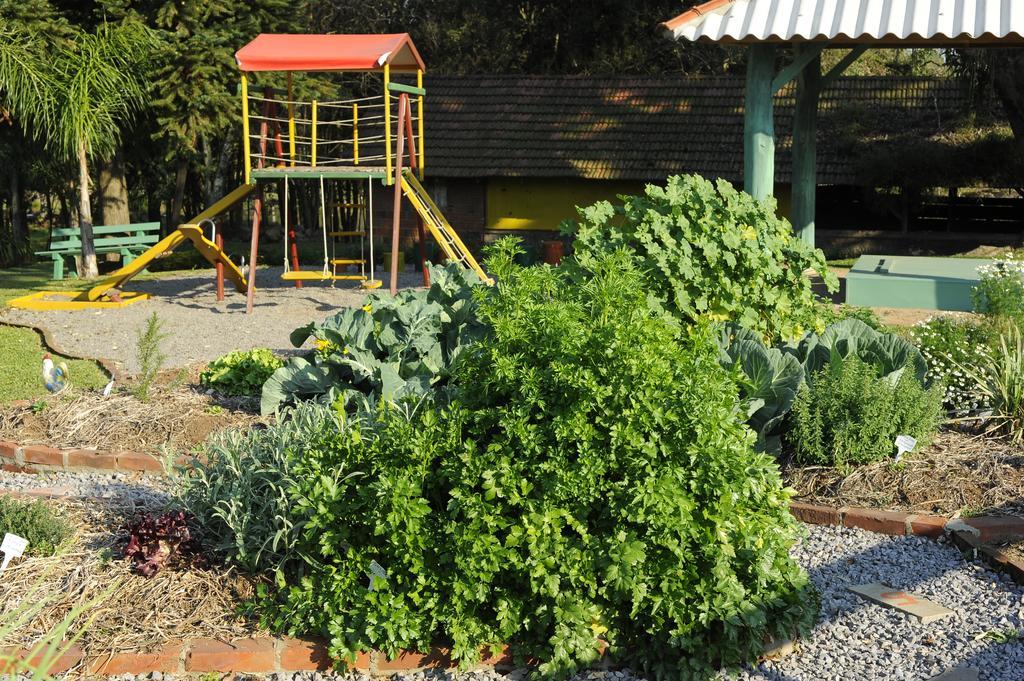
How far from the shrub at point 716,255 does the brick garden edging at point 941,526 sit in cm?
152

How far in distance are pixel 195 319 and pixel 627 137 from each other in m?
12.1

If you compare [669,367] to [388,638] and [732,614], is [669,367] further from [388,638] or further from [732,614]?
[388,638]

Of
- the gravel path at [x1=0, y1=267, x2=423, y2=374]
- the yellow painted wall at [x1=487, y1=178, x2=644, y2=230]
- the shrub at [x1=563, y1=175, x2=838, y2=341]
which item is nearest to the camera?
the shrub at [x1=563, y1=175, x2=838, y2=341]

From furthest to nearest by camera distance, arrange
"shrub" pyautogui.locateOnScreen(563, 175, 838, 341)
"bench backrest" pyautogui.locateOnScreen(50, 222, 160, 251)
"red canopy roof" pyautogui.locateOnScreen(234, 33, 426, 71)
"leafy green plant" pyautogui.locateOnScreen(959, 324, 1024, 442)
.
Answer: "bench backrest" pyautogui.locateOnScreen(50, 222, 160, 251) → "red canopy roof" pyautogui.locateOnScreen(234, 33, 426, 71) → "shrub" pyautogui.locateOnScreen(563, 175, 838, 341) → "leafy green plant" pyautogui.locateOnScreen(959, 324, 1024, 442)

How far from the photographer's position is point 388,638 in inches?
171

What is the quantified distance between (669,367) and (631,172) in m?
18.2

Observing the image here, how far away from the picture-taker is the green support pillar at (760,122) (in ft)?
39.1

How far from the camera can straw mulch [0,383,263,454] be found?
6848 millimetres

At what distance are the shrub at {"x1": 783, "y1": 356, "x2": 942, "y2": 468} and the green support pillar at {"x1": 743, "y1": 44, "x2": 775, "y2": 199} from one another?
620cm

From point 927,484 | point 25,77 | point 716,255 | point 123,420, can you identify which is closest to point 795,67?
point 716,255

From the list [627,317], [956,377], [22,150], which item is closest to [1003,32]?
[956,377]

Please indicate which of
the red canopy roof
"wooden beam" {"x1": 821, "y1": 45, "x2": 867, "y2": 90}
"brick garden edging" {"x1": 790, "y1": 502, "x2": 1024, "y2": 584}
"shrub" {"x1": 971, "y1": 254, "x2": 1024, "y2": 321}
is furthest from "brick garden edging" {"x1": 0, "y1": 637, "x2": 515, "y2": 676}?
"wooden beam" {"x1": 821, "y1": 45, "x2": 867, "y2": 90}

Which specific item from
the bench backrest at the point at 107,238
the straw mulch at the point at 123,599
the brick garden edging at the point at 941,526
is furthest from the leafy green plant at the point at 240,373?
the bench backrest at the point at 107,238

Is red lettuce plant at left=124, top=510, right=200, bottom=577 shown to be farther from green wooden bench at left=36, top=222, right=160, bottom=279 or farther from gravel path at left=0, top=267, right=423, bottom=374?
green wooden bench at left=36, top=222, right=160, bottom=279
